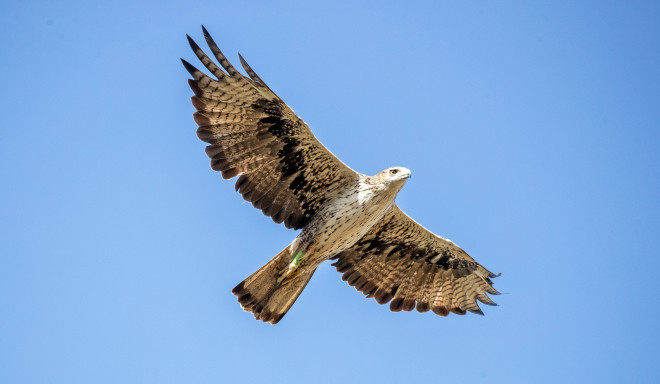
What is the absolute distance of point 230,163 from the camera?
26.7 feet

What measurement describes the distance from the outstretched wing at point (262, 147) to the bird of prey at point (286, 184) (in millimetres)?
11

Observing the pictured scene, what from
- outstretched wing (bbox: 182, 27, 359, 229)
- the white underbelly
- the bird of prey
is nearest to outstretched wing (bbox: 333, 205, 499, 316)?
the bird of prey

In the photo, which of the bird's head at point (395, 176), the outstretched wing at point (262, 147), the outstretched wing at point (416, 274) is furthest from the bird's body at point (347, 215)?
the outstretched wing at point (416, 274)

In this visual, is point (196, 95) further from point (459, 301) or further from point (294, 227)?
point (459, 301)

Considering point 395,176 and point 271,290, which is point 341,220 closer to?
point 395,176

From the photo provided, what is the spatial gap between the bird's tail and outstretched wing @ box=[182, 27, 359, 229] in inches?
21.8

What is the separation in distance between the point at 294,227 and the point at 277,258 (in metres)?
0.50

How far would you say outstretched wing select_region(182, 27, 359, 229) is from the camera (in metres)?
7.84

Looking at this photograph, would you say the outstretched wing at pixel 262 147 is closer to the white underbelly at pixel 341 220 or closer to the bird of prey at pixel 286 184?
the bird of prey at pixel 286 184

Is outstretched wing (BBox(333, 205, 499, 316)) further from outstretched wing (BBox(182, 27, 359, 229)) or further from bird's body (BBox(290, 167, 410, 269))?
outstretched wing (BBox(182, 27, 359, 229))

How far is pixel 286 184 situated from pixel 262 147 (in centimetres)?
56

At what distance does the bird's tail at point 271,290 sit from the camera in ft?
27.4

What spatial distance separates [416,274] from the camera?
9648mm

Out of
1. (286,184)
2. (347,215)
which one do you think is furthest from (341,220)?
(286,184)
